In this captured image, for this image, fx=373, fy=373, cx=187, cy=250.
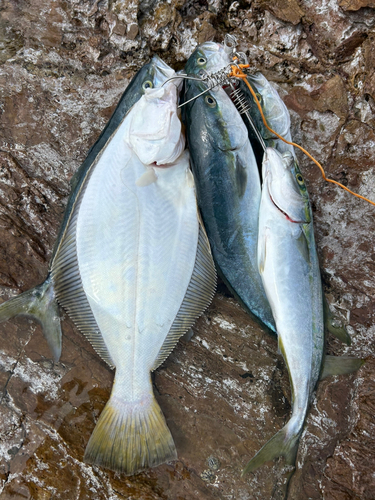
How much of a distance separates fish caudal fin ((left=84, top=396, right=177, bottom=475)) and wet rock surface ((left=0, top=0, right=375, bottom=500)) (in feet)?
0.39

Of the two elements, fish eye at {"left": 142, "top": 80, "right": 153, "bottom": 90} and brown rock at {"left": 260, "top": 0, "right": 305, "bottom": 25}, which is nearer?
fish eye at {"left": 142, "top": 80, "right": 153, "bottom": 90}

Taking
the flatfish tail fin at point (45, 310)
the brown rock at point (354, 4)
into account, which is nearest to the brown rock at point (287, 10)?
the brown rock at point (354, 4)

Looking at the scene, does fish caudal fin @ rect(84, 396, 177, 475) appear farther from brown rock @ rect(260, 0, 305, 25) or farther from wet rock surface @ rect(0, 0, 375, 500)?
brown rock @ rect(260, 0, 305, 25)

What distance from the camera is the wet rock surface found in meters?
2.26

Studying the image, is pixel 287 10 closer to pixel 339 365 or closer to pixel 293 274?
pixel 293 274

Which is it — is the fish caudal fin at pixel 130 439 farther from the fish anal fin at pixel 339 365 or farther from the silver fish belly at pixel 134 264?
the fish anal fin at pixel 339 365

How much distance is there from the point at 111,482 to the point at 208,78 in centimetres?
266

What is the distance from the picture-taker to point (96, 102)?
3025 millimetres

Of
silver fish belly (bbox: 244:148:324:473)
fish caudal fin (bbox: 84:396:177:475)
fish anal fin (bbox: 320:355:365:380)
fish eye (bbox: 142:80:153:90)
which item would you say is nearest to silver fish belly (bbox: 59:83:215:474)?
fish caudal fin (bbox: 84:396:177:475)

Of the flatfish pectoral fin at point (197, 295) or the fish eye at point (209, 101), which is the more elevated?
the fish eye at point (209, 101)

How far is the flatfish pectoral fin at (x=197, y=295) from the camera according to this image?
2.45 meters

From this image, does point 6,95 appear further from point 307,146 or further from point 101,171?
point 307,146

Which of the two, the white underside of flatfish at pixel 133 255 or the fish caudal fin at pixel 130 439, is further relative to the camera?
the white underside of flatfish at pixel 133 255

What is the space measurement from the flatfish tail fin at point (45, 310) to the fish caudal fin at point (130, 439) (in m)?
0.54
